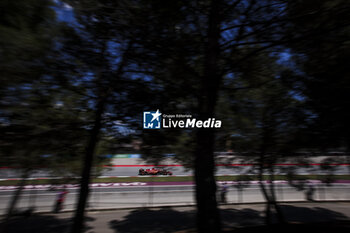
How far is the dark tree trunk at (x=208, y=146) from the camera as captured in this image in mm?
3382

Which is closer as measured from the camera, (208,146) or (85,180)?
(208,146)

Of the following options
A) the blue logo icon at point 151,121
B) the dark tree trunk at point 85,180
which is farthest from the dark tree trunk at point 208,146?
the dark tree trunk at point 85,180

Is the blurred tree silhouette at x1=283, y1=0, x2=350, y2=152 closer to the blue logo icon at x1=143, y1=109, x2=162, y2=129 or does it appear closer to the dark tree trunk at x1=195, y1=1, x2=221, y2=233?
the dark tree trunk at x1=195, y1=1, x2=221, y2=233

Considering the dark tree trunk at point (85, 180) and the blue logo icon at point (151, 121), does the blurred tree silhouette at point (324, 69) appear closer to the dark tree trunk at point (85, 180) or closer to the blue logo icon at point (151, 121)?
the blue logo icon at point (151, 121)

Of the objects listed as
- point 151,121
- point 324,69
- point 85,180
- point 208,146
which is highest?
point 324,69

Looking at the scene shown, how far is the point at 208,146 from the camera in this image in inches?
145

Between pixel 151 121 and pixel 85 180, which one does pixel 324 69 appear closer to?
pixel 151 121

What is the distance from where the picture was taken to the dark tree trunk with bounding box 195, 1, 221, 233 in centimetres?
338

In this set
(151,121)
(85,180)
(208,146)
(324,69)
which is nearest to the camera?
(208,146)

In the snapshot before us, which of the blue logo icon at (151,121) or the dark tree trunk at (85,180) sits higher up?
the blue logo icon at (151,121)

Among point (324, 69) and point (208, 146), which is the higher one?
point (324, 69)

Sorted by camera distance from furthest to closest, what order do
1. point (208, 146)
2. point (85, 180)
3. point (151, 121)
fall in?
point (85, 180) → point (151, 121) → point (208, 146)

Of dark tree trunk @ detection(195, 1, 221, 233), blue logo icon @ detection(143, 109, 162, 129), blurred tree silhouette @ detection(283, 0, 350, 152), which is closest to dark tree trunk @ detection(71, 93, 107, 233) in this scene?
blue logo icon @ detection(143, 109, 162, 129)

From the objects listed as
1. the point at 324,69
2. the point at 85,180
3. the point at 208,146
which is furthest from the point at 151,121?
the point at 324,69
